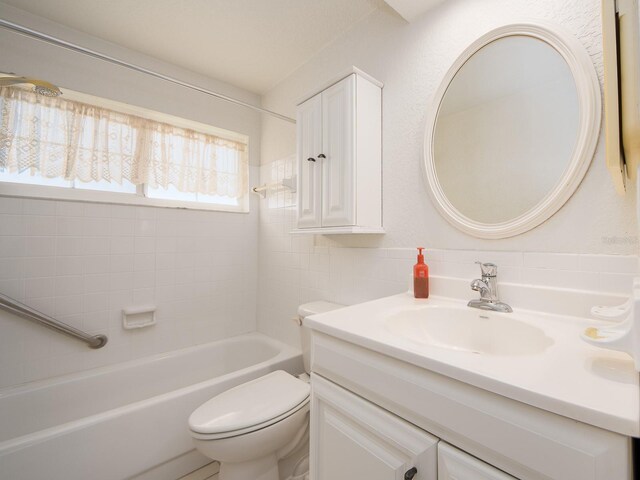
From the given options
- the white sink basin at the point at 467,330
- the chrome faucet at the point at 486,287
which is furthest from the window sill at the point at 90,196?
the chrome faucet at the point at 486,287

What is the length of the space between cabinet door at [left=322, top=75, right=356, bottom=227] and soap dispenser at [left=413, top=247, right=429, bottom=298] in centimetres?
34

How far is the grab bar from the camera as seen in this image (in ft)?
4.44

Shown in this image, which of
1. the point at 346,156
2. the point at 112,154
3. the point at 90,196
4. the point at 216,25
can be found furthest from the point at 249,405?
the point at 216,25

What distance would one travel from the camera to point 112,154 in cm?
171

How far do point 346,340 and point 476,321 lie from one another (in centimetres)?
48

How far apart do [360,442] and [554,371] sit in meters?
0.47

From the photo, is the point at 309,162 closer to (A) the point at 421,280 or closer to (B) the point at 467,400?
(A) the point at 421,280

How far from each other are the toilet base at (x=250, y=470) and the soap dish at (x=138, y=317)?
102 cm

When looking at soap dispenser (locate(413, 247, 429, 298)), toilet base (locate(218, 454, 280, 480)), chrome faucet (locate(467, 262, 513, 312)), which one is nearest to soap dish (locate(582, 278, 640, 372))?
chrome faucet (locate(467, 262, 513, 312))

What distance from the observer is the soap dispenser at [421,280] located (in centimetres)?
109

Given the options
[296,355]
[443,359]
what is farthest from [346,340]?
[296,355]

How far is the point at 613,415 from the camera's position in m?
0.36

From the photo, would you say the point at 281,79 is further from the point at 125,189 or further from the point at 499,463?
the point at 499,463

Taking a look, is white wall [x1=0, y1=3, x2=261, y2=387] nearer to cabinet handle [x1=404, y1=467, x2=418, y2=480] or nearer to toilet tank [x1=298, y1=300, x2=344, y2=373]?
toilet tank [x1=298, y1=300, x2=344, y2=373]
